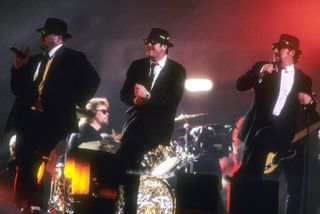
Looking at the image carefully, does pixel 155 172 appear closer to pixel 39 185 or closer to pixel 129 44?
pixel 39 185

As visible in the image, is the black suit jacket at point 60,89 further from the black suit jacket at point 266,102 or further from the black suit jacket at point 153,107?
the black suit jacket at point 266,102

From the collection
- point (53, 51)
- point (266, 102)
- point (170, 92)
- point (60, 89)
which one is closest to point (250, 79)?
point (266, 102)

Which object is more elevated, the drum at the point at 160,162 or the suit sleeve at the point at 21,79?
the suit sleeve at the point at 21,79

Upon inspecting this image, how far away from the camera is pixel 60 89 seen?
6.04 meters

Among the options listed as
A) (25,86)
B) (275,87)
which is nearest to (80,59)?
(25,86)

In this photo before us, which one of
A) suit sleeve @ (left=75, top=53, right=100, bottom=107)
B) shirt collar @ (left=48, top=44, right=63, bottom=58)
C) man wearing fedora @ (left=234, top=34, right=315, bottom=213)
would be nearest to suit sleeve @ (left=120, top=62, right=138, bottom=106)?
suit sleeve @ (left=75, top=53, right=100, bottom=107)

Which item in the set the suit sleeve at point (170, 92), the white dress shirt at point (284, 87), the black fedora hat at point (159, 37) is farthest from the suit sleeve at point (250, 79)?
the black fedora hat at point (159, 37)

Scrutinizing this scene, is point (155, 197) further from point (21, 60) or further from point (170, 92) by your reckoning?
point (21, 60)

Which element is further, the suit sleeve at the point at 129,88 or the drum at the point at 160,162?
the drum at the point at 160,162

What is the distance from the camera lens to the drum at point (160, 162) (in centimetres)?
841

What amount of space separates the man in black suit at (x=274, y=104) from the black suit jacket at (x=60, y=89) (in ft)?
6.47

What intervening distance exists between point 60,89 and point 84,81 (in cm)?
32

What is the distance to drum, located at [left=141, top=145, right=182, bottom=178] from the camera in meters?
8.41

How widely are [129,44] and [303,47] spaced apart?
3.99m
